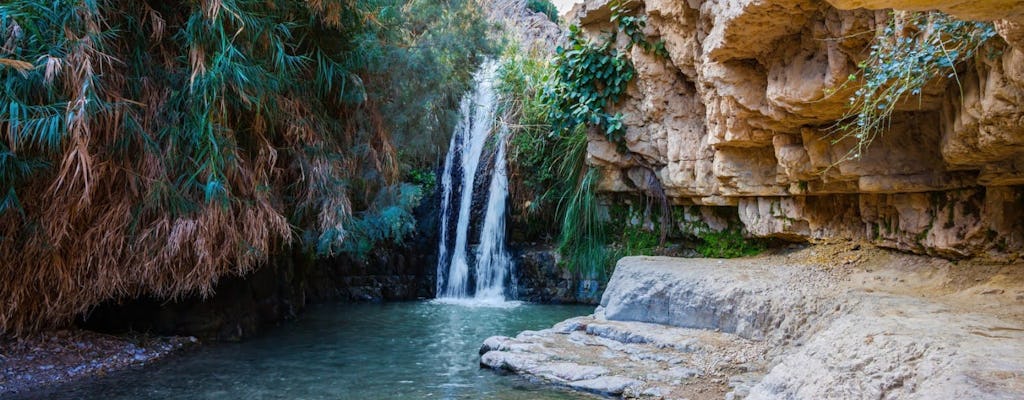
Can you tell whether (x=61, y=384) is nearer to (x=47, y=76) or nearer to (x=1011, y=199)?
(x=47, y=76)

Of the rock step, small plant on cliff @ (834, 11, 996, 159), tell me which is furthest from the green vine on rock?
small plant on cliff @ (834, 11, 996, 159)

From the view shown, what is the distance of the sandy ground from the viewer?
5.41m

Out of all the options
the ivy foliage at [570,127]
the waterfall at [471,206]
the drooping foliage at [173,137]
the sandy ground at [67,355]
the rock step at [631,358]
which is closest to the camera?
the rock step at [631,358]

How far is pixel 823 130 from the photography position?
586cm

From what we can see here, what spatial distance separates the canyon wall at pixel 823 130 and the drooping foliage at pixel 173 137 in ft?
9.99

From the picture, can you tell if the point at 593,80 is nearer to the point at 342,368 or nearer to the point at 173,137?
the point at 342,368

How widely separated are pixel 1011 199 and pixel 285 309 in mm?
7669

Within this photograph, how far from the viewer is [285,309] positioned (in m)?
8.66

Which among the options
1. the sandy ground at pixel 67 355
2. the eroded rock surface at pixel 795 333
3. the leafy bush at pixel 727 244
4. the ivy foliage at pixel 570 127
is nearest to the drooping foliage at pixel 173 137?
the sandy ground at pixel 67 355

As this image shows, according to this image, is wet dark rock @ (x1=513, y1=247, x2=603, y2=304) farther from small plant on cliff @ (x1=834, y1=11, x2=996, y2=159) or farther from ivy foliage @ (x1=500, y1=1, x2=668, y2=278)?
small plant on cliff @ (x1=834, y1=11, x2=996, y2=159)

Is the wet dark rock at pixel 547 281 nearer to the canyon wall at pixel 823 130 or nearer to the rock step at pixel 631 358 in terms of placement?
the canyon wall at pixel 823 130

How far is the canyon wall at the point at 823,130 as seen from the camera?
4.26 m


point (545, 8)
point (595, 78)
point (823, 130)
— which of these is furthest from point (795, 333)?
point (545, 8)

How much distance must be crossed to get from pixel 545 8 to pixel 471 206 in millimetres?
8369
